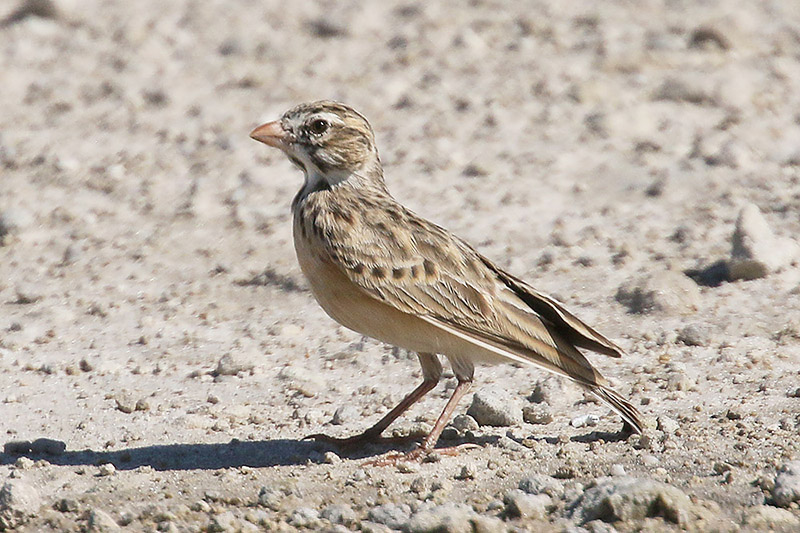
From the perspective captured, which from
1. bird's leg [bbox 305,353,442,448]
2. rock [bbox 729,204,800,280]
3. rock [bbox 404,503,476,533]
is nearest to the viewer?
rock [bbox 404,503,476,533]

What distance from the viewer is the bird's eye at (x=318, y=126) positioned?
7562mm

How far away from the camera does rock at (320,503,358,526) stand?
591 cm

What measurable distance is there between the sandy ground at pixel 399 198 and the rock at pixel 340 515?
2 cm

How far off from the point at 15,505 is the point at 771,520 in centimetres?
318

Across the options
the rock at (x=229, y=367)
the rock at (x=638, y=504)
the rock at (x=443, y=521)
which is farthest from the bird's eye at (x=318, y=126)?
the rock at (x=638, y=504)

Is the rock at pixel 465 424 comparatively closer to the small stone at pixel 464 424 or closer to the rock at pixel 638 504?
the small stone at pixel 464 424

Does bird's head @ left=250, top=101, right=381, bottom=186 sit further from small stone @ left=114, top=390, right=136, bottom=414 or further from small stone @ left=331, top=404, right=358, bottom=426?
small stone @ left=114, top=390, right=136, bottom=414

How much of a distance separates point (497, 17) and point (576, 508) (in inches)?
357

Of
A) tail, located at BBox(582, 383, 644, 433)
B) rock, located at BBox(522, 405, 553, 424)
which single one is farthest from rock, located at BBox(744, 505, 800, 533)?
rock, located at BBox(522, 405, 553, 424)

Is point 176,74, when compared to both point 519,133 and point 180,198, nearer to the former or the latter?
point 180,198

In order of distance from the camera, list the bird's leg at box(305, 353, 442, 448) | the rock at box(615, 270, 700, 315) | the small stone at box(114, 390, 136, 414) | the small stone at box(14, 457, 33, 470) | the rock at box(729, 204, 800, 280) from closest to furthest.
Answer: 1. the small stone at box(14, 457, 33, 470)
2. the bird's leg at box(305, 353, 442, 448)
3. the small stone at box(114, 390, 136, 414)
4. the rock at box(615, 270, 700, 315)
5. the rock at box(729, 204, 800, 280)

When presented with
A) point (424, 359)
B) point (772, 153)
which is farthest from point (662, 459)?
point (772, 153)

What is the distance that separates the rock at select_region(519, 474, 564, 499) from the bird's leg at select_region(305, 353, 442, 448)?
113 cm

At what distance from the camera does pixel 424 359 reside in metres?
7.28
